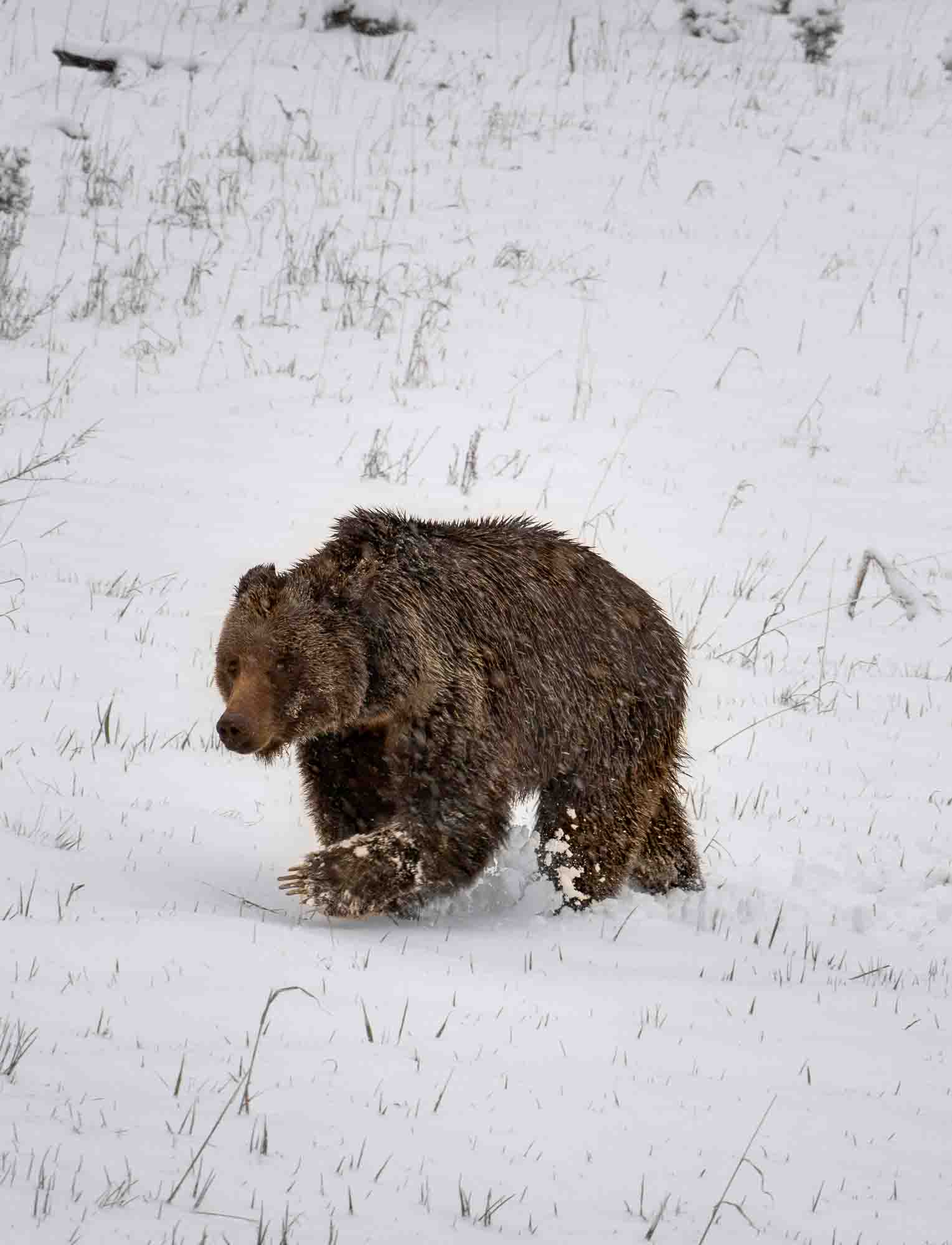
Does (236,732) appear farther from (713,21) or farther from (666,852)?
(713,21)

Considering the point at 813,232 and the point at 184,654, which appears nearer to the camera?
the point at 184,654

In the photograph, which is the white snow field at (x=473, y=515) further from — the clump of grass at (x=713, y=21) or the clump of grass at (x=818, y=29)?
the clump of grass at (x=713, y=21)

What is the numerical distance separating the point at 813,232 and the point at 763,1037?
13.5 metres

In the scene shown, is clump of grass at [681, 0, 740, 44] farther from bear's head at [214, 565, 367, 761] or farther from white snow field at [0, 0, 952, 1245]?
bear's head at [214, 565, 367, 761]

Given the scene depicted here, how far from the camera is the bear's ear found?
4.24 meters

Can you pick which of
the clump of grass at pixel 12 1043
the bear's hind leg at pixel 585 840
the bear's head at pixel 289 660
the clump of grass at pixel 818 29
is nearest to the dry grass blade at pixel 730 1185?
the clump of grass at pixel 12 1043

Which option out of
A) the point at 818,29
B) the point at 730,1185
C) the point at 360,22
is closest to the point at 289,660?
the point at 730,1185

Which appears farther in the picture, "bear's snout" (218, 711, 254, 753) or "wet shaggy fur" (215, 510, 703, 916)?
"wet shaggy fur" (215, 510, 703, 916)

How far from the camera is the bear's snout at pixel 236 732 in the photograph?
400 centimetres

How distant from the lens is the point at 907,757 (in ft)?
23.8

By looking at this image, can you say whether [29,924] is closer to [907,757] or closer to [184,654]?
[184,654]

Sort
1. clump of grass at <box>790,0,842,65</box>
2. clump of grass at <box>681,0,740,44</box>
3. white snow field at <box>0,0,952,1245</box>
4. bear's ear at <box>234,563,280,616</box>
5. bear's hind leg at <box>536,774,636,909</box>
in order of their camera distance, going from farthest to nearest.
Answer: clump of grass at <box>681,0,740,44</box> → clump of grass at <box>790,0,842,65</box> → bear's hind leg at <box>536,774,636,909</box> → bear's ear at <box>234,563,280,616</box> → white snow field at <box>0,0,952,1245</box>

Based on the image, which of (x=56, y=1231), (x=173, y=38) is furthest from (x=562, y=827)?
(x=173, y=38)

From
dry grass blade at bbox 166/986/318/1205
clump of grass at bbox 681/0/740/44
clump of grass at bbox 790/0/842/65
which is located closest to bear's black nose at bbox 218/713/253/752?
dry grass blade at bbox 166/986/318/1205
